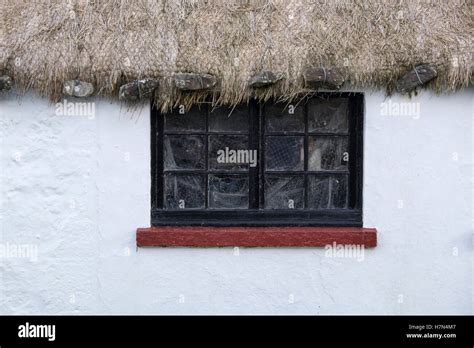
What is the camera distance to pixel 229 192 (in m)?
5.54

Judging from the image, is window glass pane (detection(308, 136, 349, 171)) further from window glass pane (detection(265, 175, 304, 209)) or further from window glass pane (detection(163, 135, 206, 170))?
window glass pane (detection(163, 135, 206, 170))

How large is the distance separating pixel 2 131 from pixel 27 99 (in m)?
0.32

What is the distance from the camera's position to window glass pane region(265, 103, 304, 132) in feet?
18.0

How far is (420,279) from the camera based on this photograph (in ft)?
17.9

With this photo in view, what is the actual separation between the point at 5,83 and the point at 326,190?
267 centimetres

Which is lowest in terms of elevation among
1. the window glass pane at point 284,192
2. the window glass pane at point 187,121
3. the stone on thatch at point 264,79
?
the window glass pane at point 284,192

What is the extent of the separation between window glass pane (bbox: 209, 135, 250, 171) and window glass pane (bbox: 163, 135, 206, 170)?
0.09 meters

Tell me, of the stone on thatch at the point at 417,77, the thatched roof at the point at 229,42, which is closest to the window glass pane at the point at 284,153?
the thatched roof at the point at 229,42

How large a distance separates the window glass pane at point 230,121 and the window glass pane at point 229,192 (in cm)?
39

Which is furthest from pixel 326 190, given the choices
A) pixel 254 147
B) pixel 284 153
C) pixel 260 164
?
pixel 254 147

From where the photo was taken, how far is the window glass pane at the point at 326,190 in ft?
18.2

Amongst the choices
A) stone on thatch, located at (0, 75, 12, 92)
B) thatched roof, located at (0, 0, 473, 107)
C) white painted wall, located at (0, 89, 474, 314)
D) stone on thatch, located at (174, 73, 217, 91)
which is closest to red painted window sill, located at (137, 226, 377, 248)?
white painted wall, located at (0, 89, 474, 314)

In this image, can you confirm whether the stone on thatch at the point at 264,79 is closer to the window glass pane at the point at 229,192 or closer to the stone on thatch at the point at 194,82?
the stone on thatch at the point at 194,82
